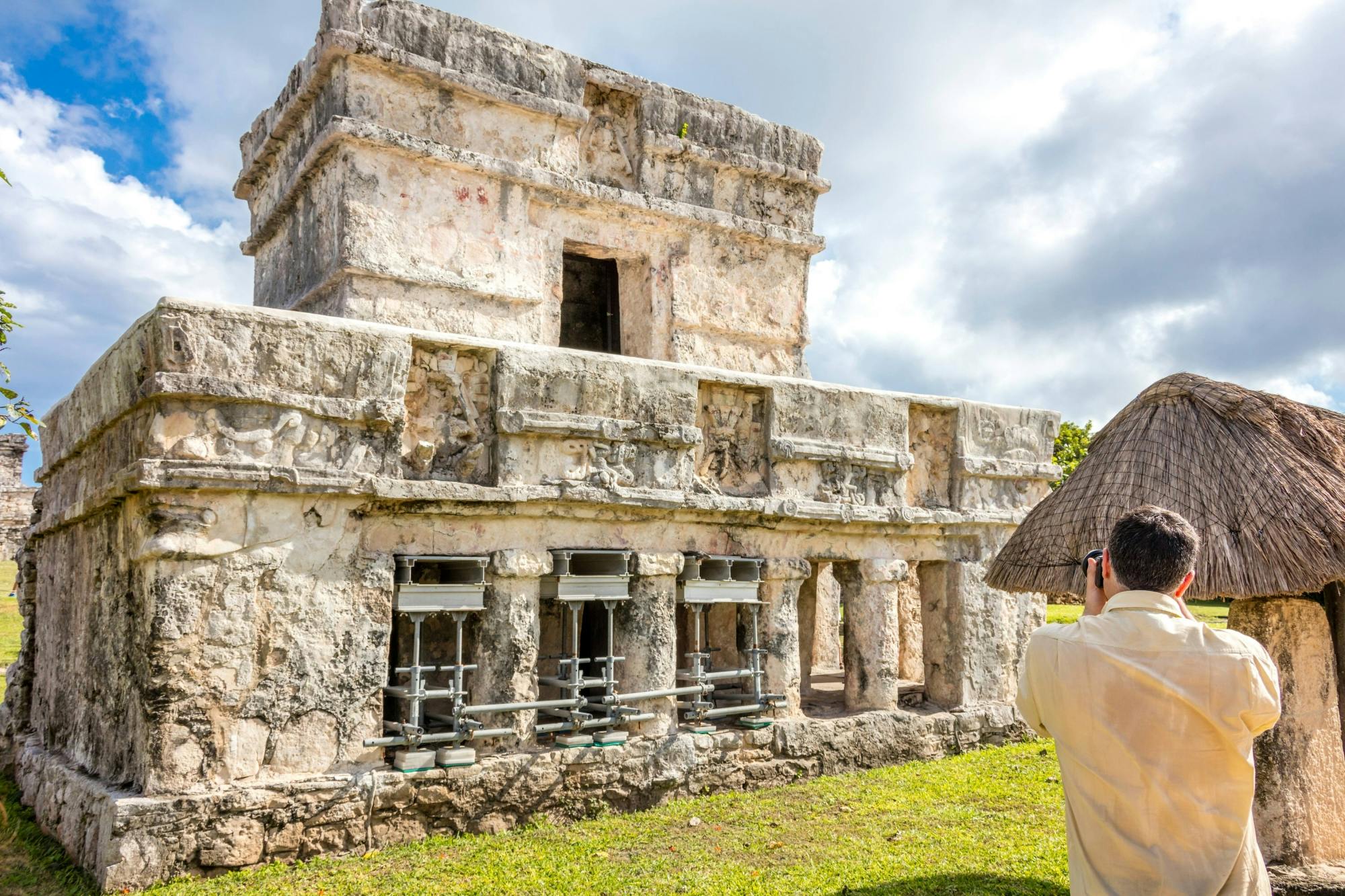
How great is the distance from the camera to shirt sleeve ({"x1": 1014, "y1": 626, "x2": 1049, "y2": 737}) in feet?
9.62

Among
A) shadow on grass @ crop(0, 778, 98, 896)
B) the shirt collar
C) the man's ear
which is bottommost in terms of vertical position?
shadow on grass @ crop(0, 778, 98, 896)

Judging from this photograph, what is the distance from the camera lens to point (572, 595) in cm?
630

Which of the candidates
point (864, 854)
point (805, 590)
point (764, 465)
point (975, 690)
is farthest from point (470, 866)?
point (805, 590)

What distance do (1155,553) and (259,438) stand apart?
440cm

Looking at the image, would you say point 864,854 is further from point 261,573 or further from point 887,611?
point 261,573

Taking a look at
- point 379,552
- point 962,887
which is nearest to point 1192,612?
point 962,887

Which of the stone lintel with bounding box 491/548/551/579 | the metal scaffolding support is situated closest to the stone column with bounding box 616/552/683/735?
the metal scaffolding support

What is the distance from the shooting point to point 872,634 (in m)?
7.77

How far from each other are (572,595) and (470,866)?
5.52ft

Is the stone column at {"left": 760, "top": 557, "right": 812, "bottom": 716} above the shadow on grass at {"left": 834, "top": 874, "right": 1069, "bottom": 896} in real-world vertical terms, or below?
above

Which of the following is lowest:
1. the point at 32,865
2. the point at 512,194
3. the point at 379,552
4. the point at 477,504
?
the point at 32,865

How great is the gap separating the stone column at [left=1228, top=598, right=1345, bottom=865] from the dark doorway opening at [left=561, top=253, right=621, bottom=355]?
24.3 ft

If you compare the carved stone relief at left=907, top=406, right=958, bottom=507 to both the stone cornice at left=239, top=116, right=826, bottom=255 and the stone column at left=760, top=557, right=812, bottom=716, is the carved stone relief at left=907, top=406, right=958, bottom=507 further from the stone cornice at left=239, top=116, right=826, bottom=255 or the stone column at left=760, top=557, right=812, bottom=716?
the stone cornice at left=239, top=116, right=826, bottom=255

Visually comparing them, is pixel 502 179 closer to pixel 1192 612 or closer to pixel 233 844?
pixel 233 844
